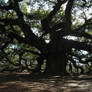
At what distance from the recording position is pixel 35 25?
52.0 ft

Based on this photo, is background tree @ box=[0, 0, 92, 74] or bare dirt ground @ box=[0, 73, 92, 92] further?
background tree @ box=[0, 0, 92, 74]

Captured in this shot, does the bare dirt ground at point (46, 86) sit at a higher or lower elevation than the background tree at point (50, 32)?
lower

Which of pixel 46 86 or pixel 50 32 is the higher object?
pixel 50 32

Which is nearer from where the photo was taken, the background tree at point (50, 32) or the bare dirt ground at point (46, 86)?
the bare dirt ground at point (46, 86)

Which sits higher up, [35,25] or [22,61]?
[35,25]

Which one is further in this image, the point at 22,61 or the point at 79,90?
the point at 22,61

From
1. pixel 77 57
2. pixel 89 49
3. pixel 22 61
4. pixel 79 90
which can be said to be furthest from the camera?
pixel 22 61

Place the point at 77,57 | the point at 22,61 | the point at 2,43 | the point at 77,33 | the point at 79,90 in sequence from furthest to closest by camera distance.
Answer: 1. the point at 22,61
2. the point at 77,57
3. the point at 2,43
4. the point at 77,33
5. the point at 79,90

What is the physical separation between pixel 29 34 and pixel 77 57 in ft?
17.7

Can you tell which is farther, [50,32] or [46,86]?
[50,32]

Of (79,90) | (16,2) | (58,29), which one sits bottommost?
(79,90)

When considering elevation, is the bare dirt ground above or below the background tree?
below

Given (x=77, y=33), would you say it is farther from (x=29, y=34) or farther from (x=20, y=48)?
(x=20, y=48)

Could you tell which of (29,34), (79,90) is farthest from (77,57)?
(79,90)
